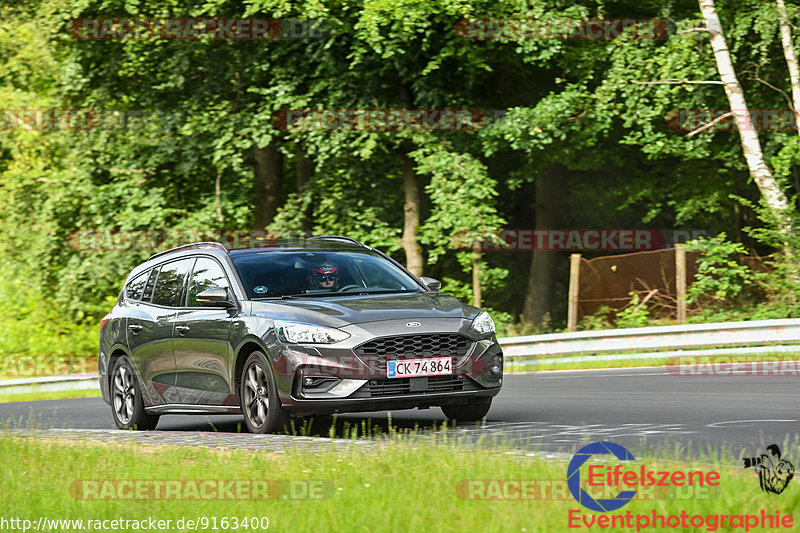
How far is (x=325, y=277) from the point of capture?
10.8 metres

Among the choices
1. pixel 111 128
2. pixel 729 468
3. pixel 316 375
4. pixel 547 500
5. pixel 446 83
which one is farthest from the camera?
pixel 111 128

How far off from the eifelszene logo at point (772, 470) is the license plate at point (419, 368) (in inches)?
116

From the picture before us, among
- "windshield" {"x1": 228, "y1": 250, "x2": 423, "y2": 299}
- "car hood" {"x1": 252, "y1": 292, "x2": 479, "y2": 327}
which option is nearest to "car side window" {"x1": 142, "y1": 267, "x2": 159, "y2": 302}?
"windshield" {"x1": 228, "y1": 250, "x2": 423, "y2": 299}

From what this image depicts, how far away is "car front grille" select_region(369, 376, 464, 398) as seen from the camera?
31.0ft

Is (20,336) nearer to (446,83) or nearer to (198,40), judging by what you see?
(198,40)

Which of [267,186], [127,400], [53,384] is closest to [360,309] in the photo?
[127,400]

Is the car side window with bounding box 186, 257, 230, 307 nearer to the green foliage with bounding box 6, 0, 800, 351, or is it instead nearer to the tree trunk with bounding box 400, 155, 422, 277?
the green foliage with bounding box 6, 0, 800, 351

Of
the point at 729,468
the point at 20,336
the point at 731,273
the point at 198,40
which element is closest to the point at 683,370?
the point at 731,273

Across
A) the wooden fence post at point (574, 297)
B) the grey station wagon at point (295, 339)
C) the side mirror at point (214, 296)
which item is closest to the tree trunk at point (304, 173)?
the wooden fence post at point (574, 297)

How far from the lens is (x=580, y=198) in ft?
94.5

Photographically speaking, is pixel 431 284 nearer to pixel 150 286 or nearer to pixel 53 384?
pixel 150 286

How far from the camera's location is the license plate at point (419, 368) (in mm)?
9484

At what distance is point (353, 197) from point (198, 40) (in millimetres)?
4861

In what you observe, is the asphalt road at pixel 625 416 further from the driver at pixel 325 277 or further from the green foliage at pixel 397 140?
the green foliage at pixel 397 140
